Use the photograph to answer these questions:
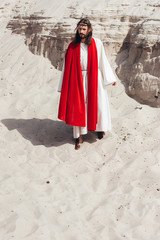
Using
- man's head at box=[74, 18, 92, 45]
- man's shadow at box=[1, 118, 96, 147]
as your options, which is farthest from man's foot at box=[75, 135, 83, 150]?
man's head at box=[74, 18, 92, 45]

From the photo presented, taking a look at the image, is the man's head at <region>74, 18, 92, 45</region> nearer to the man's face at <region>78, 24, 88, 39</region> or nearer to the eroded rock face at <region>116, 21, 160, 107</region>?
the man's face at <region>78, 24, 88, 39</region>

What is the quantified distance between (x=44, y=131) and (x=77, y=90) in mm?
1034

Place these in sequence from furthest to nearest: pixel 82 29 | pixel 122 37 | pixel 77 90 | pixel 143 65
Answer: pixel 122 37
pixel 143 65
pixel 77 90
pixel 82 29

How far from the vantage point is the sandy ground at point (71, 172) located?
3084mm

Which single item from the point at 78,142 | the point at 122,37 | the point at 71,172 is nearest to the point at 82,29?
the point at 78,142

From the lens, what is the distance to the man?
4.49 meters

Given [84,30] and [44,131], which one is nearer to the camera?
[84,30]

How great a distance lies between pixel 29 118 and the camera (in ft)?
18.0

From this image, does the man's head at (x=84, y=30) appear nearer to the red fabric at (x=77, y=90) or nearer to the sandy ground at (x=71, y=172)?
the red fabric at (x=77, y=90)

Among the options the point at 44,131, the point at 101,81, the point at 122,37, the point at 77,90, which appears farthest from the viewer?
the point at 122,37

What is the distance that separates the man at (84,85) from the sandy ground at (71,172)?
0.38 metres

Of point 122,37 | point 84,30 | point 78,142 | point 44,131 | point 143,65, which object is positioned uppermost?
point 84,30

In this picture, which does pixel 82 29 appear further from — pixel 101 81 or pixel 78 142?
pixel 78 142

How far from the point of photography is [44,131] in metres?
5.18
